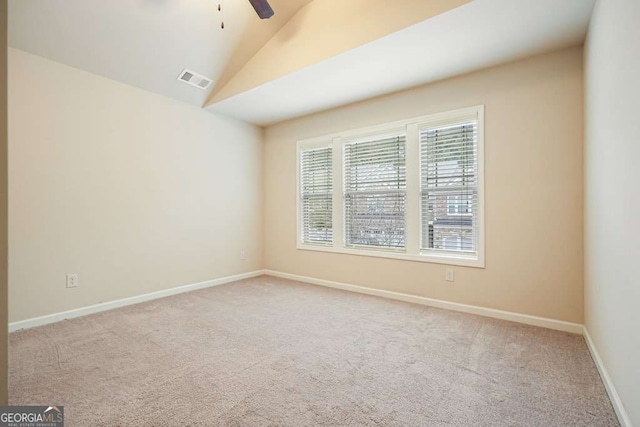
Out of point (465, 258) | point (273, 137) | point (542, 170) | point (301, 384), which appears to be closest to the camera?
point (301, 384)

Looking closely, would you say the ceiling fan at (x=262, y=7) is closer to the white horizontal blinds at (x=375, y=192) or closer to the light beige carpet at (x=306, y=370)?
the white horizontal blinds at (x=375, y=192)

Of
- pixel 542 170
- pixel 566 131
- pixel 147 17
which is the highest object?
pixel 147 17

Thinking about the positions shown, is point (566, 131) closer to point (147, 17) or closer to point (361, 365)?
point (361, 365)

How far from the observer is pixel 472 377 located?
73.2 inches

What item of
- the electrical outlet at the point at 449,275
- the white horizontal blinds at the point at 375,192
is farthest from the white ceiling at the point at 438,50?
the electrical outlet at the point at 449,275

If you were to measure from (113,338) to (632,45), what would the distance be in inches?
145

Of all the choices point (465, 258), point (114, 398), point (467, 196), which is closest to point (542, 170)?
point (467, 196)

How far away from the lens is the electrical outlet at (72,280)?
2.91 metres

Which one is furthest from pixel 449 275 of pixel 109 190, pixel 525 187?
pixel 109 190

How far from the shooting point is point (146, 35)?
9.37ft

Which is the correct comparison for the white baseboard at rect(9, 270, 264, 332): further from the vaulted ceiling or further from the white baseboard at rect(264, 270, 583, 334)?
the vaulted ceiling

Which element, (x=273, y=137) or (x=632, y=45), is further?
(x=273, y=137)

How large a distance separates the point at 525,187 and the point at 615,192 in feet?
3.89

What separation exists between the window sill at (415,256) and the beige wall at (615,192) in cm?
93
